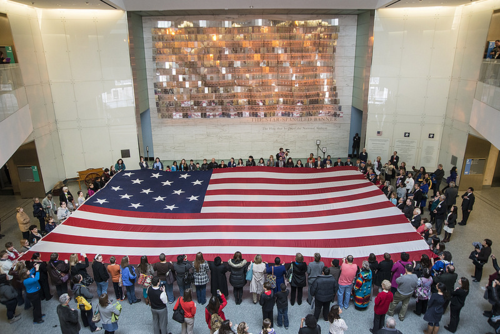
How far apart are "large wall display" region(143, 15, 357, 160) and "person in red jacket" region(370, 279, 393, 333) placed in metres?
10.7

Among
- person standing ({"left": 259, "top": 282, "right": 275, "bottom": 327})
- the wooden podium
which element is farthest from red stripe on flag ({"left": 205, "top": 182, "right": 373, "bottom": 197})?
the wooden podium

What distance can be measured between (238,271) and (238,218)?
204 centimetres

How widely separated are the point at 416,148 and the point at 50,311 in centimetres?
1351

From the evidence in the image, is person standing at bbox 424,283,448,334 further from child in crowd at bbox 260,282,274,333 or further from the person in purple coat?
child in crowd at bbox 260,282,274,333

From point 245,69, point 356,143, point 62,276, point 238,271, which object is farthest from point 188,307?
point 356,143

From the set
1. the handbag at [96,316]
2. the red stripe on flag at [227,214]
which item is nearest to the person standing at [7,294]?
the handbag at [96,316]

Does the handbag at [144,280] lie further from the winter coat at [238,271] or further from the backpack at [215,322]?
the backpack at [215,322]

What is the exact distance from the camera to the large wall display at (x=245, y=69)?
1504 centimetres

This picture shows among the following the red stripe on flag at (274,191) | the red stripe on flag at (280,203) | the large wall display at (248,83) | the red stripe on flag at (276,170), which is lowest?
the red stripe on flag at (280,203)

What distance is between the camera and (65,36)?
524 inches

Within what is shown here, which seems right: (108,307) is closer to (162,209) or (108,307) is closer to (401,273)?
(162,209)

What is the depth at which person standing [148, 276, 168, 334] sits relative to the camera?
5.99 meters

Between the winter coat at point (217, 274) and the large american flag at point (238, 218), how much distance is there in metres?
0.48

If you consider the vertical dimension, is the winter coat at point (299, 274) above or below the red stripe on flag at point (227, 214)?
below
